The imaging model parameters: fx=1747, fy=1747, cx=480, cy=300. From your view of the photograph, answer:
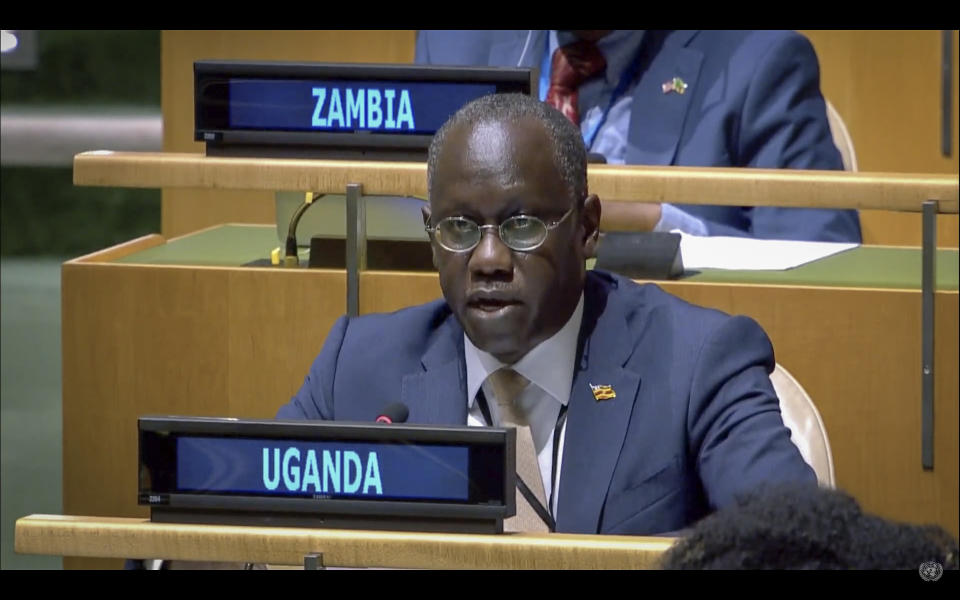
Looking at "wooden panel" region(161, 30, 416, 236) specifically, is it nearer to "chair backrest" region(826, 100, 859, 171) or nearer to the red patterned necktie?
the red patterned necktie

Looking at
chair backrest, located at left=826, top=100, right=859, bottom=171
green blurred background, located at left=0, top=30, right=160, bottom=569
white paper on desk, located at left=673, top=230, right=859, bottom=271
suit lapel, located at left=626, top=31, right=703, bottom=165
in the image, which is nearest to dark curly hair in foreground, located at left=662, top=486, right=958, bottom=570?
Result: white paper on desk, located at left=673, top=230, right=859, bottom=271

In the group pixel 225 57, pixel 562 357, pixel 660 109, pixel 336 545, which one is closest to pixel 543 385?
pixel 562 357

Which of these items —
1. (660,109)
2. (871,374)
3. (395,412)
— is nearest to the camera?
(395,412)

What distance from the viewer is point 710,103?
3713 millimetres

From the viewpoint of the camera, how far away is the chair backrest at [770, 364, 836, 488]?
2.35 m

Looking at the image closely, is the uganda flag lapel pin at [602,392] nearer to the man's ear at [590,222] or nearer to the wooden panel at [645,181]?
the man's ear at [590,222]

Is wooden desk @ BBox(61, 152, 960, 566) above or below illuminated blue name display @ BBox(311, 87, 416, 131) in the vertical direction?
below

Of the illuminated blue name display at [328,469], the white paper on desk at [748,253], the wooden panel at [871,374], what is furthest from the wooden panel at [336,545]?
the white paper on desk at [748,253]

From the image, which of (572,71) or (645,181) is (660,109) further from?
(645,181)

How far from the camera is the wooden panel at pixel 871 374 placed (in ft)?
7.88

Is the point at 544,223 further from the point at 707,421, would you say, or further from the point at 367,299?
the point at 367,299

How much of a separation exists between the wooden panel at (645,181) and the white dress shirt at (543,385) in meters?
0.26

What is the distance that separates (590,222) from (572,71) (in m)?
1.65

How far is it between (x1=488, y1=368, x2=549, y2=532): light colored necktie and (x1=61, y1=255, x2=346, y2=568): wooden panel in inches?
17.2
